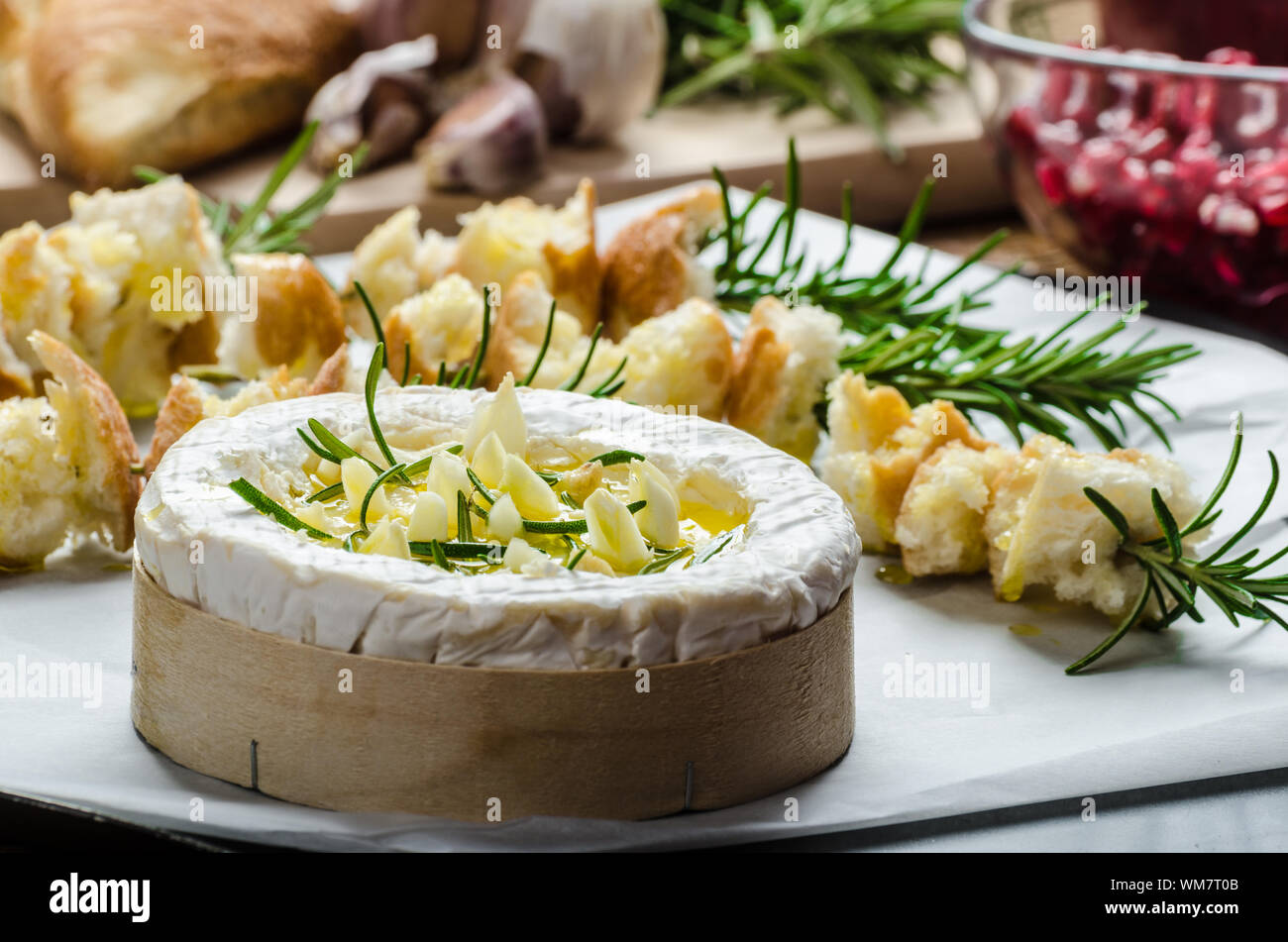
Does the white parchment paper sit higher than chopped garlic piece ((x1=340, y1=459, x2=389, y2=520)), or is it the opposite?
chopped garlic piece ((x1=340, y1=459, x2=389, y2=520))

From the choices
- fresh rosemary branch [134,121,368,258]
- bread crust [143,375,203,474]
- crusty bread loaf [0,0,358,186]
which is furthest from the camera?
crusty bread loaf [0,0,358,186]

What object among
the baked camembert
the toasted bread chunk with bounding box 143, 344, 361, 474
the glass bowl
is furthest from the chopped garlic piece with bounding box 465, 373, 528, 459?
the glass bowl

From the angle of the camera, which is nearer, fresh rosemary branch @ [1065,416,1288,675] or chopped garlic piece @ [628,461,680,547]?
chopped garlic piece @ [628,461,680,547]

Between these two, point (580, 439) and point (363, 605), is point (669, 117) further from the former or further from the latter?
point (363, 605)

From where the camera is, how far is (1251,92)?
1.63 m

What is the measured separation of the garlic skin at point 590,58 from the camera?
2113 mm

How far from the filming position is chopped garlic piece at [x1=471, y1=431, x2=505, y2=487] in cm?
94

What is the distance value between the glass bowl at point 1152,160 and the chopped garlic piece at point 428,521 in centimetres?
108

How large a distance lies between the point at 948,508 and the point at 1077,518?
0.10 m

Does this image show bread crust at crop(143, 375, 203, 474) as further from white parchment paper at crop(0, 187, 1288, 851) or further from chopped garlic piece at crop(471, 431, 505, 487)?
chopped garlic piece at crop(471, 431, 505, 487)

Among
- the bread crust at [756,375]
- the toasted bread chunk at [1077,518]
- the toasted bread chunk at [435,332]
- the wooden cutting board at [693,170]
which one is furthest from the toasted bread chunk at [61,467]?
the wooden cutting board at [693,170]

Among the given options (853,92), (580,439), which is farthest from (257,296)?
(853,92)

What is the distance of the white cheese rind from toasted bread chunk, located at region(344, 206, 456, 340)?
18.9 inches

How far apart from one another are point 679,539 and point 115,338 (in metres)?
0.72
